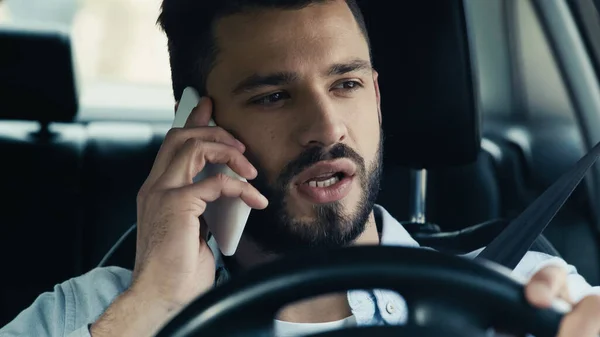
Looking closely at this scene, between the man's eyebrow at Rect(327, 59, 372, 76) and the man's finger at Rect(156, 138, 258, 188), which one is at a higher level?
the man's eyebrow at Rect(327, 59, 372, 76)

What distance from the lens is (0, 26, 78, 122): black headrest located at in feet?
6.67

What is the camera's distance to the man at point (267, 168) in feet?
4.73

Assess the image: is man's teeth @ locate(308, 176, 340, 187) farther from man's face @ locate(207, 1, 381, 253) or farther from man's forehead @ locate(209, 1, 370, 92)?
man's forehead @ locate(209, 1, 370, 92)

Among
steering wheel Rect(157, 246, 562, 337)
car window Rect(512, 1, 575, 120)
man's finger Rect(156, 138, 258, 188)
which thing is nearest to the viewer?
steering wheel Rect(157, 246, 562, 337)

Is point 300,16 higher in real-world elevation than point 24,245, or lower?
higher

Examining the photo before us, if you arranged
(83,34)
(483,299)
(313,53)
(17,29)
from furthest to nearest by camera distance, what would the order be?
1. (83,34)
2. (17,29)
3. (313,53)
4. (483,299)

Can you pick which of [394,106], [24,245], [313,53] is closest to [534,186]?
[394,106]

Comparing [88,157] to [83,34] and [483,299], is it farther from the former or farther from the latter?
[483,299]

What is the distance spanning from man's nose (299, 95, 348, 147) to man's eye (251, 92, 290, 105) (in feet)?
0.22

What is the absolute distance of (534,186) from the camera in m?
2.49

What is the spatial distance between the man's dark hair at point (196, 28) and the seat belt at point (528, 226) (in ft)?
1.50

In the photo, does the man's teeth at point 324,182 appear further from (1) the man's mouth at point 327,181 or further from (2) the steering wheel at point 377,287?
(2) the steering wheel at point 377,287

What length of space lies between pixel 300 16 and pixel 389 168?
836 millimetres

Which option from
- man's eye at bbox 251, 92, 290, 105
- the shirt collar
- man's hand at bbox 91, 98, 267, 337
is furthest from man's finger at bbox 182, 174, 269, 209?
the shirt collar
